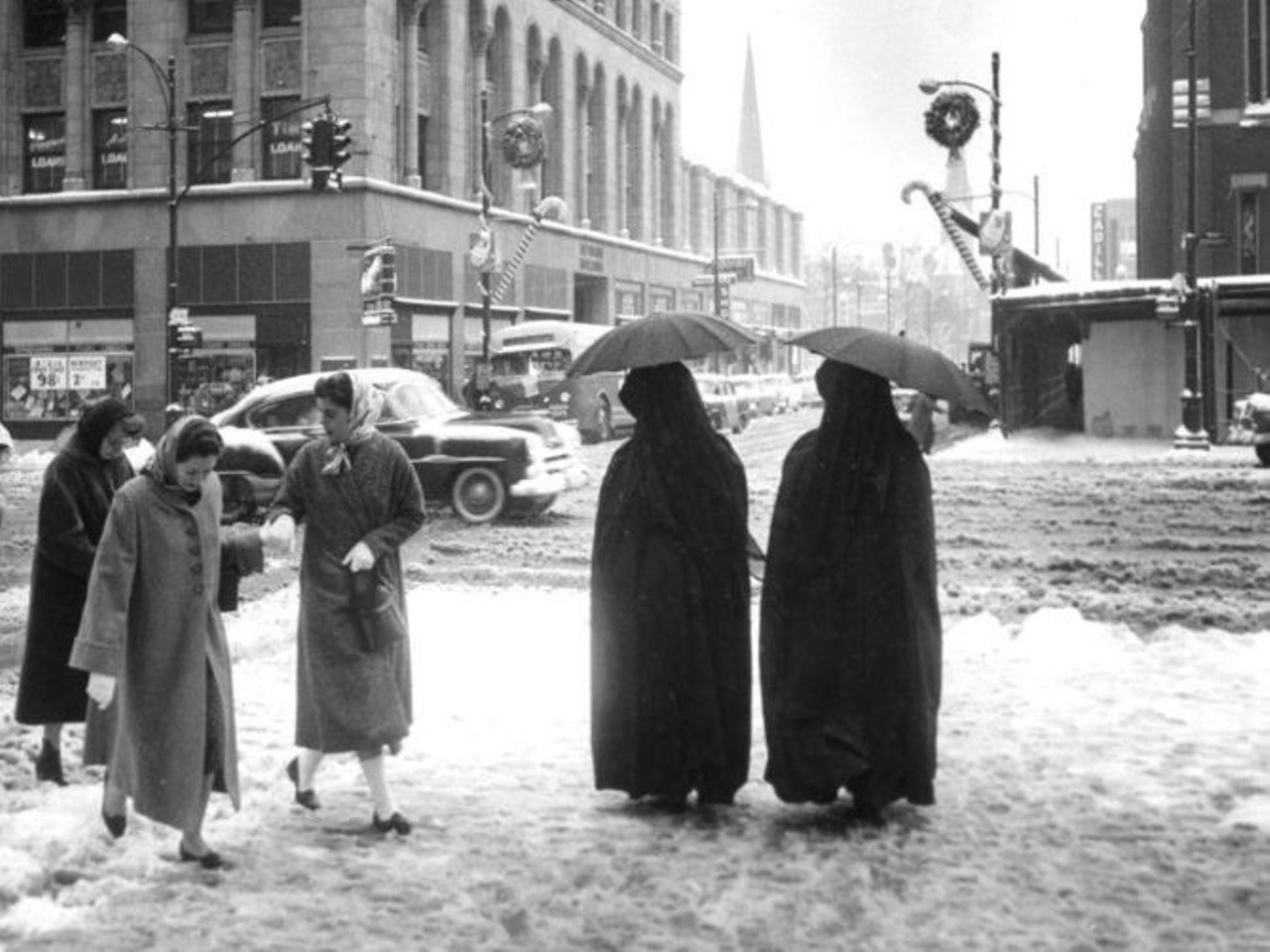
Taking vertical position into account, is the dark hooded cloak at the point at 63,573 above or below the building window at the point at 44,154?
below

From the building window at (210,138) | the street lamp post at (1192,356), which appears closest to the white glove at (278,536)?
the street lamp post at (1192,356)

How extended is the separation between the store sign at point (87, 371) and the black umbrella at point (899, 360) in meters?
→ 39.8

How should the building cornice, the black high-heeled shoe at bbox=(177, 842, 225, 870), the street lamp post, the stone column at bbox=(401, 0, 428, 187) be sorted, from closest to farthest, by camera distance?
the black high-heeled shoe at bbox=(177, 842, 225, 870)
the street lamp post
the stone column at bbox=(401, 0, 428, 187)
the building cornice

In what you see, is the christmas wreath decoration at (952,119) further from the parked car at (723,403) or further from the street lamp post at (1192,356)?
the parked car at (723,403)

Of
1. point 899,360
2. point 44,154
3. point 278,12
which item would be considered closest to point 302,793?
point 899,360

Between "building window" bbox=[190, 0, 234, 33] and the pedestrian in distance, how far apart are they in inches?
1595

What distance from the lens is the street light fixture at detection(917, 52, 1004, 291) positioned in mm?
37312

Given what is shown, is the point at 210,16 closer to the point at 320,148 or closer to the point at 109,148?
the point at 109,148

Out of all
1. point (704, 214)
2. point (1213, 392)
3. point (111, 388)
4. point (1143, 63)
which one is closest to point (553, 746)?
point (1213, 392)

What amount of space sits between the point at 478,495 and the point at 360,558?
1222 cm

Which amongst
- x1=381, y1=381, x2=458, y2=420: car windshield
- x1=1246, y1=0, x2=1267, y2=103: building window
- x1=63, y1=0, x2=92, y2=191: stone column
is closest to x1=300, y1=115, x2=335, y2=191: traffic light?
x1=381, y1=381, x2=458, y2=420: car windshield

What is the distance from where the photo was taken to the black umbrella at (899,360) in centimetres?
621

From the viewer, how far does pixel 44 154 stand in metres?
44.4

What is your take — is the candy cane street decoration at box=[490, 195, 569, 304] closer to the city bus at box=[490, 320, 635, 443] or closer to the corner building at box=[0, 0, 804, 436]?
the corner building at box=[0, 0, 804, 436]
